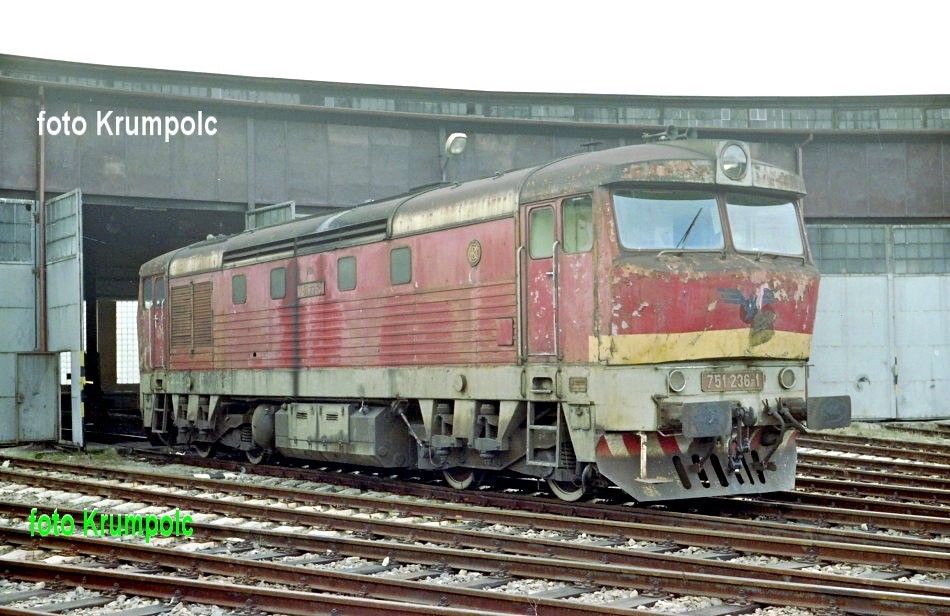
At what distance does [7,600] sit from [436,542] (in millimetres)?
3699

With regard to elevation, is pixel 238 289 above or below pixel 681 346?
above

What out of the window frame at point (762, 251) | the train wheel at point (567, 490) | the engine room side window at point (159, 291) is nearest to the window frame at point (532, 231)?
the window frame at point (762, 251)

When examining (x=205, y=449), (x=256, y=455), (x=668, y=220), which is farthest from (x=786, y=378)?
(x=205, y=449)

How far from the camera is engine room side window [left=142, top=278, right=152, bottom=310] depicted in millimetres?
20406

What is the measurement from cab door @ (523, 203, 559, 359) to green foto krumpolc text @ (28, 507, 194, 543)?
4018mm

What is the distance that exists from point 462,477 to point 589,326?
11.1 feet

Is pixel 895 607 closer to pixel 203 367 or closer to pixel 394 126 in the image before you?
pixel 203 367

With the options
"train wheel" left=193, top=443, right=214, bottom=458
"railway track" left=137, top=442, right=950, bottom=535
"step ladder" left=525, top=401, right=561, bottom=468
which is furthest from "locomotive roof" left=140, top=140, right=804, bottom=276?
"train wheel" left=193, top=443, right=214, bottom=458

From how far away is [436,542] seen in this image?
33.0 feet

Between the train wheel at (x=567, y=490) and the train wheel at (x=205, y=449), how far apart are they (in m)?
8.42

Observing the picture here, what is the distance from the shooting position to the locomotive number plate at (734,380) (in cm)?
1074

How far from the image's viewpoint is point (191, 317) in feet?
61.2

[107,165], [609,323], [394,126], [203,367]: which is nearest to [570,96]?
[394,126]

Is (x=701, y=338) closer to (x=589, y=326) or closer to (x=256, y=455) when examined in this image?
(x=589, y=326)
